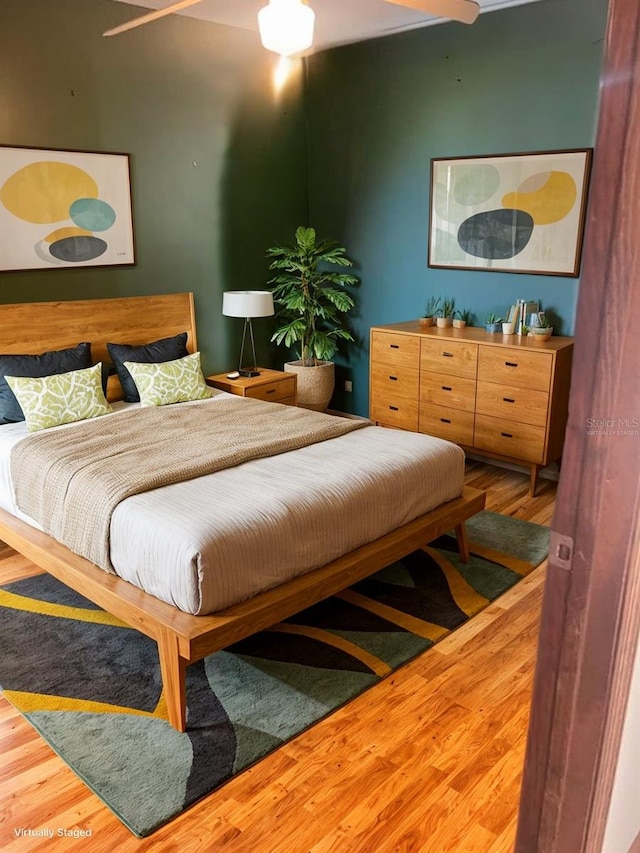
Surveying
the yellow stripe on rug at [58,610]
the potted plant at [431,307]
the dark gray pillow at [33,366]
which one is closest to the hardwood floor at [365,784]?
the yellow stripe on rug at [58,610]

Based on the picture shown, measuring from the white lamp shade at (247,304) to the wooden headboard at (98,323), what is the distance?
0.26 meters

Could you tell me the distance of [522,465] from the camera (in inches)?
175

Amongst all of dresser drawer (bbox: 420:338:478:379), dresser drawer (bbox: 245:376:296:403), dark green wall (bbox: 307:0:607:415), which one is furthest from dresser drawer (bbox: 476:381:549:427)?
dresser drawer (bbox: 245:376:296:403)

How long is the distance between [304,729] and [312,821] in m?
0.38

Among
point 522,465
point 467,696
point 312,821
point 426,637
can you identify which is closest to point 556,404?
point 522,465

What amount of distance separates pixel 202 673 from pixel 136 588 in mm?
419

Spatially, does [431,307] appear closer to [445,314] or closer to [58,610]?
[445,314]

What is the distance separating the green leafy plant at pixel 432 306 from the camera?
5.07m

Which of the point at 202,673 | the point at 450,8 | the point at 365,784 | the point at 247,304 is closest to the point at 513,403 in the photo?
the point at 247,304

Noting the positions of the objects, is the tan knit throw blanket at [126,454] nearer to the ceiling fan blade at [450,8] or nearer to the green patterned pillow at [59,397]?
the green patterned pillow at [59,397]

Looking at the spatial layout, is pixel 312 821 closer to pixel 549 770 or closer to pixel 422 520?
pixel 549 770

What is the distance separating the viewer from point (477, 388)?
4398 mm

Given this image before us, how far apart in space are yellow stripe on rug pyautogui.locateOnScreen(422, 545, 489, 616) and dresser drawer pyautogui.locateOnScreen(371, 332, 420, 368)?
5.30 feet

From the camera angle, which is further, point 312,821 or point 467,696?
point 467,696
